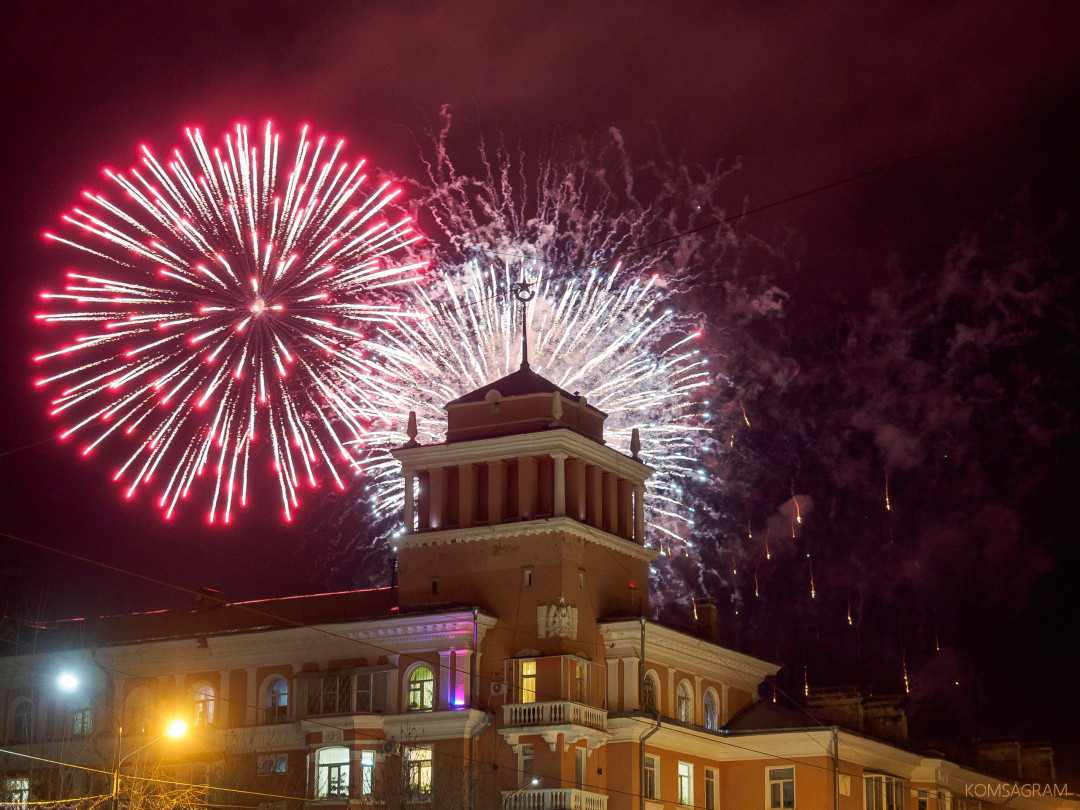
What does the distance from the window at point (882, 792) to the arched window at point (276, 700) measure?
79.2ft

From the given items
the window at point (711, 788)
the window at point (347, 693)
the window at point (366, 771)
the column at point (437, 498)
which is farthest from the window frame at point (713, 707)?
the window at point (366, 771)

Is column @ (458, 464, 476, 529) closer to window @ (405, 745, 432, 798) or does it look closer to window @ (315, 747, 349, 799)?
window @ (405, 745, 432, 798)

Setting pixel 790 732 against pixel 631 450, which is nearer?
pixel 790 732

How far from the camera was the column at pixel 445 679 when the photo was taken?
66312 mm

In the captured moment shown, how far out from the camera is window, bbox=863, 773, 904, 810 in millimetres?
71375

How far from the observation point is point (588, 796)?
213ft

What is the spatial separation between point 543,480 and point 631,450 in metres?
6.16

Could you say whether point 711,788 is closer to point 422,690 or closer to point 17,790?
point 422,690

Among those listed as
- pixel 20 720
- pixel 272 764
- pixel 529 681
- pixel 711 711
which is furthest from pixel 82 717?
pixel 711 711

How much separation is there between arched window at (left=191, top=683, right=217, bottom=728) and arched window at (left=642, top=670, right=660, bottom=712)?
17.9 metres

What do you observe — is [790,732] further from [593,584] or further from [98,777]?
[98,777]

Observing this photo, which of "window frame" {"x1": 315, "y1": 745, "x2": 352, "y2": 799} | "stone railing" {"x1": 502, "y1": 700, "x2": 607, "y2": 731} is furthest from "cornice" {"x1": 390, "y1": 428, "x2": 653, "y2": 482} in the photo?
"window frame" {"x1": 315, "y1": 745, "x2": 352, "y2": 799}

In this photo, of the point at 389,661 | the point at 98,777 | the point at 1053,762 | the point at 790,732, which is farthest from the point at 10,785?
the point at 1053,762

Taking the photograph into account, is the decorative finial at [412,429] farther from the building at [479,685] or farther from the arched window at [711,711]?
the arched window at [711,711]
